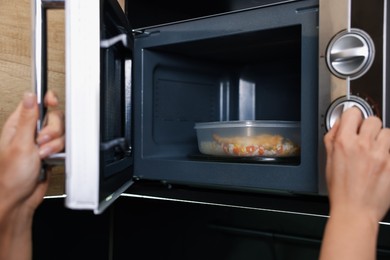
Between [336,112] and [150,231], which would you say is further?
[150,231]

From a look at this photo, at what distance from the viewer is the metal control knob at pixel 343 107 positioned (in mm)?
611

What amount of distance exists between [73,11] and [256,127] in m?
0.41

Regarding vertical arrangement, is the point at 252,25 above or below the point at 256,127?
above

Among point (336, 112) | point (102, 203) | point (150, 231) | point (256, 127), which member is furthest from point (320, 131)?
point (150, 231)

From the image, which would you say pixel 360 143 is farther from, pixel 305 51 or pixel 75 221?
pixel 75 221

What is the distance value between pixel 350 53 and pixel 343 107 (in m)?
0.08

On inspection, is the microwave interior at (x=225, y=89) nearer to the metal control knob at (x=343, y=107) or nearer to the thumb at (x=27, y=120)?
the metal control knob at (x=343, y=107)

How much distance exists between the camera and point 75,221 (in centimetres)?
110

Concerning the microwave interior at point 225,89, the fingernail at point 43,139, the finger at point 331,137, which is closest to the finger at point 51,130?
the fingernail at point 43,139

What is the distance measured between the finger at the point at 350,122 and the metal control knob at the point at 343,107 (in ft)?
0.05

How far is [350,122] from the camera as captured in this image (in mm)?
593

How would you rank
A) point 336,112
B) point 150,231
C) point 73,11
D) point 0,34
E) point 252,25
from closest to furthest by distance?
point 73,11
point 336,112
point 252,25
point 0,34
point 150,231

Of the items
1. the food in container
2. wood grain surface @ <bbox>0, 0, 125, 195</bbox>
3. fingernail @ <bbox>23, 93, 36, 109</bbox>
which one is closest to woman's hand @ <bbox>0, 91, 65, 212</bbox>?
fingernail @ <bbox>23, 93, 36, 109</bbox>

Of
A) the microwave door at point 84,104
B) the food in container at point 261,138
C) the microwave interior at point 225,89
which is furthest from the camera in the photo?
the food in container at point 261,138
